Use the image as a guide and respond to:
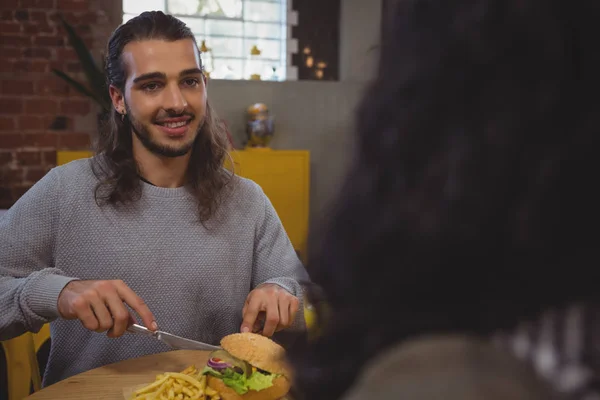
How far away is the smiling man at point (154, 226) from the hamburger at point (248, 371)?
196mm

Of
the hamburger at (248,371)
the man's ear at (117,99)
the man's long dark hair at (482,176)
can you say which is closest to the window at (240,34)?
the man's ear at (117,99)

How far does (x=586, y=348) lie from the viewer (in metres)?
0.38

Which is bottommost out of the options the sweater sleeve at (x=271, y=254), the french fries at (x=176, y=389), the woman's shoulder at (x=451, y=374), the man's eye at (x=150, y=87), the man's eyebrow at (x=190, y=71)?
the french fries at (x=176, y=389)

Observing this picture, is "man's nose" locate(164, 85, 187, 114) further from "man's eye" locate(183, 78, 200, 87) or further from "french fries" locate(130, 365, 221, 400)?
"french fries" locate(130, 365, 221, 400)

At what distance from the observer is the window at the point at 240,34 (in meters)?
4.82

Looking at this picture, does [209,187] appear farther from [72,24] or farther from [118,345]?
[72,24]

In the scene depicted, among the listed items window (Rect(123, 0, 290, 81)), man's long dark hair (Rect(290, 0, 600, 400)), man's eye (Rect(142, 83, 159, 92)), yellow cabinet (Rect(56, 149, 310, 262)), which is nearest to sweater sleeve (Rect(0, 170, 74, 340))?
man's eye (Rect(142, 83, 159, 92))

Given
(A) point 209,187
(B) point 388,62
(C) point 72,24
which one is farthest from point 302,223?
(B) point 388,62

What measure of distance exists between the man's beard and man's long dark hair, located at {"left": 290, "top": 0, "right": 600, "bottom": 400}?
143cm

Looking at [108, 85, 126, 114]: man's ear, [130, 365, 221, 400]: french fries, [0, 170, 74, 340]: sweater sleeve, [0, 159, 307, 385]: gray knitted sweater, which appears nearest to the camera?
[130, 365, 221, 400]: french fries

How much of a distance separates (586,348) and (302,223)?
438 centimetres

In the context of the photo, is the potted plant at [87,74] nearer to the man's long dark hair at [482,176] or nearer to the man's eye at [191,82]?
the man's eye at [191,82]

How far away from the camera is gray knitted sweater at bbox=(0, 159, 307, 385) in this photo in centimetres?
168

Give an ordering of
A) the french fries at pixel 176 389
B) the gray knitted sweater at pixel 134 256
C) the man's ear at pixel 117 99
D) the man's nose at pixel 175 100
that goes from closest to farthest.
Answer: the french fries at pixel 176 389
the gray knitted sweater at pixel 134 256
the man's nose at pixel 175 100
the man's ear at pixel 117 99
